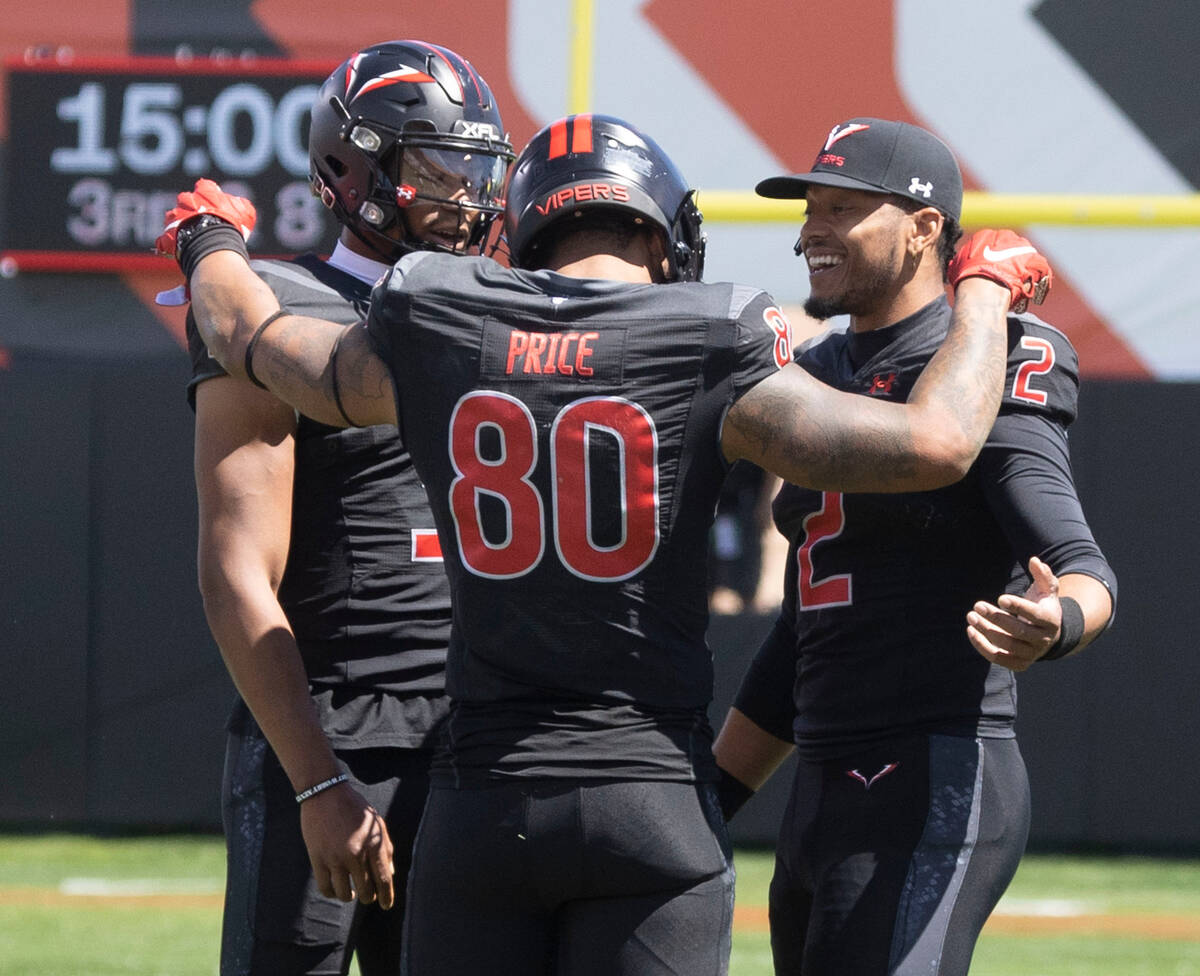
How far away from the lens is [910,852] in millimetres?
2670

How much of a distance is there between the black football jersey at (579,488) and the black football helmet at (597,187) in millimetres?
159

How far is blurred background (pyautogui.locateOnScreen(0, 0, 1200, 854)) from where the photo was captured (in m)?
8.07

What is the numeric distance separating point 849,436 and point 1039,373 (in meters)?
0.58

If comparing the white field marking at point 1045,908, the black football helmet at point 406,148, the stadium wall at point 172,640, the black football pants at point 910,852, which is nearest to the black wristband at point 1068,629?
the black football pants at point 910,852

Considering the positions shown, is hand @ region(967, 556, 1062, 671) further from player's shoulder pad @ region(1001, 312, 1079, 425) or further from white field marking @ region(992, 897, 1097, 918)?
white field marking @ region(992, 897, 1097, 918)

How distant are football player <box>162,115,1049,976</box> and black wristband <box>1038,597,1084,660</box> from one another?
24 cm

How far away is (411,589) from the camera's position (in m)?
2.73

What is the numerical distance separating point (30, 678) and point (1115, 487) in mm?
5224

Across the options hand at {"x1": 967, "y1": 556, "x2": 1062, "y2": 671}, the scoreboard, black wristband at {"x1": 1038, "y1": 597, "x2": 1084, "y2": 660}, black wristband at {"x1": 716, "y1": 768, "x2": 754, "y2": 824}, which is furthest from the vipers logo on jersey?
the scoreboard

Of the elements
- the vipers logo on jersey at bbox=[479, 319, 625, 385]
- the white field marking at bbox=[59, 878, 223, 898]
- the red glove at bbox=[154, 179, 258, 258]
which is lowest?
the white field marking at bbox=[59, 878, 223, 898]

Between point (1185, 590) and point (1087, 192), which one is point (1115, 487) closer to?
point (1185, 590)

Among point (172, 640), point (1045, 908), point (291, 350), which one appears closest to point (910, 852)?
point (291, 350)

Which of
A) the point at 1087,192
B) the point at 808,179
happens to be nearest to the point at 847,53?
the point at 1087,192

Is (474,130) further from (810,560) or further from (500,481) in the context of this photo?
(810,560)
